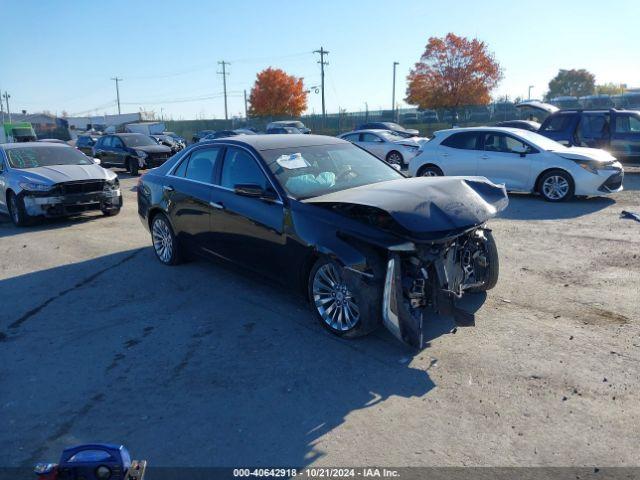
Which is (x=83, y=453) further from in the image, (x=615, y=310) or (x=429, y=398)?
(x=615, y=310)

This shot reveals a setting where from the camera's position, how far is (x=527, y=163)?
10750 millimetres

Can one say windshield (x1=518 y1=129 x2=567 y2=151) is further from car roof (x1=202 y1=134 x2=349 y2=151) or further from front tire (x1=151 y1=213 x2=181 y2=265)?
front tire (x1=151 y1=213 x2=181 y2=265)

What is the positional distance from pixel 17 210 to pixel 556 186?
10837mm

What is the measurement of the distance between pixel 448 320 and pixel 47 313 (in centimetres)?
416

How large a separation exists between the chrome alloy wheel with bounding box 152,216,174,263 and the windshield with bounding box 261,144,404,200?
A: 2215 mm

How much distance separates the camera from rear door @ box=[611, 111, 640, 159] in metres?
13.9

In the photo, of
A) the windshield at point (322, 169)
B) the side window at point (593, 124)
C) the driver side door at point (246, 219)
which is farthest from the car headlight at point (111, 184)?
the side window at point (593, 124)

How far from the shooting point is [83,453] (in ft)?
7.25

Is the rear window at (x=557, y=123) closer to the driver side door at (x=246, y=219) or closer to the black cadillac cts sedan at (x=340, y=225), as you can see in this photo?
the black cadillac cts sedan at (x=340, y=225)

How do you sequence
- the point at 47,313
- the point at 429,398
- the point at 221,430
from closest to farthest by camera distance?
1. the point at 221,430
2. the point at 429,398
3. the point at 47,313

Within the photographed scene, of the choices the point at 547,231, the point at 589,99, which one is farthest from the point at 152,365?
the point at 589,99

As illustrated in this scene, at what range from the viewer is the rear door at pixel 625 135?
13930 millimetres

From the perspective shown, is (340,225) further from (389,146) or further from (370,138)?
(370,138)

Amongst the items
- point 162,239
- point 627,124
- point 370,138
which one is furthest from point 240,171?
point 370,138
